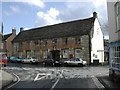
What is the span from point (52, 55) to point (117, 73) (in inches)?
1358

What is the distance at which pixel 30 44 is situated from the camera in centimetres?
5550

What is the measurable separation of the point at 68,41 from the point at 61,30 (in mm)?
4846

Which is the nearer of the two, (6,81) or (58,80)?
(6,81)

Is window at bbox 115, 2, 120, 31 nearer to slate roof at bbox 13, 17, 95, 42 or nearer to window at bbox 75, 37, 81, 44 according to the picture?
slate roof at bbox 13, 17, 95, 42

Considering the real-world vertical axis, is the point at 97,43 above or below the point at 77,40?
below

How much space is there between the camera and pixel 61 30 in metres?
49.4

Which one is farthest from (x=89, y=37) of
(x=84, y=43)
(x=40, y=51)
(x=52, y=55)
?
Result: (x=40, y=51)

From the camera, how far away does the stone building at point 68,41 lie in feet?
140

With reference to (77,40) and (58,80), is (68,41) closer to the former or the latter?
(77,40)

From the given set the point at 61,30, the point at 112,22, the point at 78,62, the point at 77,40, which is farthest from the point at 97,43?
the point at 112,22

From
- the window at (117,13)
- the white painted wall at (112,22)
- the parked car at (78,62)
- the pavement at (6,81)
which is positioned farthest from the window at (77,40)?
the window at (117,13)

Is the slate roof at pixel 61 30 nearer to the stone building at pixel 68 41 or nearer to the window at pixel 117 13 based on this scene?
the stone building at pixel 68 41

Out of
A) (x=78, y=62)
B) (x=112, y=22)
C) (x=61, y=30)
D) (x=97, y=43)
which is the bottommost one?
(x=78, y=62)

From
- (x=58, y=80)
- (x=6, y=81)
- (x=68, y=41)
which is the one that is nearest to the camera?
(x=6, y=81)
